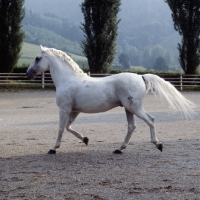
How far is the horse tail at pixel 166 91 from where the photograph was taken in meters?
8.67

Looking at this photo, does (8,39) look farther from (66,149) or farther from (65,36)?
(65,36)

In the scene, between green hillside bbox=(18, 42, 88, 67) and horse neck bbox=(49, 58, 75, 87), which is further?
green hillside bbox=(18, 42, 88, 67)

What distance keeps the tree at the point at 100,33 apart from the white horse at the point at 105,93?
24849mm

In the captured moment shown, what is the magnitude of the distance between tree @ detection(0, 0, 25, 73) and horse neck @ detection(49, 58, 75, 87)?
24348 mm

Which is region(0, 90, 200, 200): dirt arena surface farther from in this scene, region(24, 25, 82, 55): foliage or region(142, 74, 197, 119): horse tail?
region(24, 25, 82, 55): foliage

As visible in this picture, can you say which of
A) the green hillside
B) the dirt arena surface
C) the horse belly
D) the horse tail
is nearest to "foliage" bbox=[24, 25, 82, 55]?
the green hillside

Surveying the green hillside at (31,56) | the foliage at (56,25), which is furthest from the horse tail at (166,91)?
the foliage at (56,25)

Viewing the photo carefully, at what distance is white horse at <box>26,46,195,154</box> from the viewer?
8367mm

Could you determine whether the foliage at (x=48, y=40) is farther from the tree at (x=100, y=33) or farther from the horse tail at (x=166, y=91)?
the horse tail at (x=166, y=91)

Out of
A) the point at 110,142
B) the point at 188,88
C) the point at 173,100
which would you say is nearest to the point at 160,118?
the point at 110,142

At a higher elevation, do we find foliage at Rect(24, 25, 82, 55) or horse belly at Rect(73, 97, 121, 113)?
foliage at Rect(24, 25, 82, 55)

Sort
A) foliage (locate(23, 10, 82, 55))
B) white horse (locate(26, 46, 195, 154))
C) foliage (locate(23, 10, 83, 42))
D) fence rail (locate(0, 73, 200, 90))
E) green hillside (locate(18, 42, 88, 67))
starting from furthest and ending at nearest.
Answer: foliage (locate(23, 10, 83, 42))
foliage (locate(23, 10, 82, 55))
green hillside (locate(18, 42, 88, 67))
fence rail (locate(0, 73, 200, 90))
white horse (locate(26, 46, 195, 154))

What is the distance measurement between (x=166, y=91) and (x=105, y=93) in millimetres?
1155

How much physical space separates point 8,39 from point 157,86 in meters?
26.2
